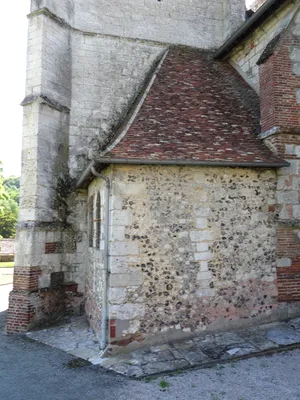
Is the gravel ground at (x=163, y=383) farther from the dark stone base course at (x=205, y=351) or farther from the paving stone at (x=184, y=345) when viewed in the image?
the paving stone at (x=184, y=345)

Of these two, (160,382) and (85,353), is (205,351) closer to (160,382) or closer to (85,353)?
(160,382)

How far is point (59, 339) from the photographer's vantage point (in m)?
6.79

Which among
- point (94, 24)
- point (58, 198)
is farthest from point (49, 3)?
point (58, 198)

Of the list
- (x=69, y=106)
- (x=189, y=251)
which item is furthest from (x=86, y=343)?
(x=69, y=106)

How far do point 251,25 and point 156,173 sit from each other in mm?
5127

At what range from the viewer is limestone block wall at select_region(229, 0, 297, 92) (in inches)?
296

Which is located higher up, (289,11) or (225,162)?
(289,11)

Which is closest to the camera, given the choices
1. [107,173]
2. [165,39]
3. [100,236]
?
[107,173]

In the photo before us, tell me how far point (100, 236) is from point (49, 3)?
19.8 ft

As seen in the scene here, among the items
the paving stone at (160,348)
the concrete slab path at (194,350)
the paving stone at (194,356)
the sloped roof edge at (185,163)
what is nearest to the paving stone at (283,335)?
the concrete slab path at (194,350)

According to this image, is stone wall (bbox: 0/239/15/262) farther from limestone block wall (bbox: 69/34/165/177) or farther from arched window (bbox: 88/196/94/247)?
arched window (bbox: 88/196/94/247)

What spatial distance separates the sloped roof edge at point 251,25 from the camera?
7655 mm

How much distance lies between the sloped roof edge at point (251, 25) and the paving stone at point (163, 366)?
7.43 m

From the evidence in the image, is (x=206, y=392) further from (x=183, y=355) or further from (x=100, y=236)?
(x=100, y=236)
